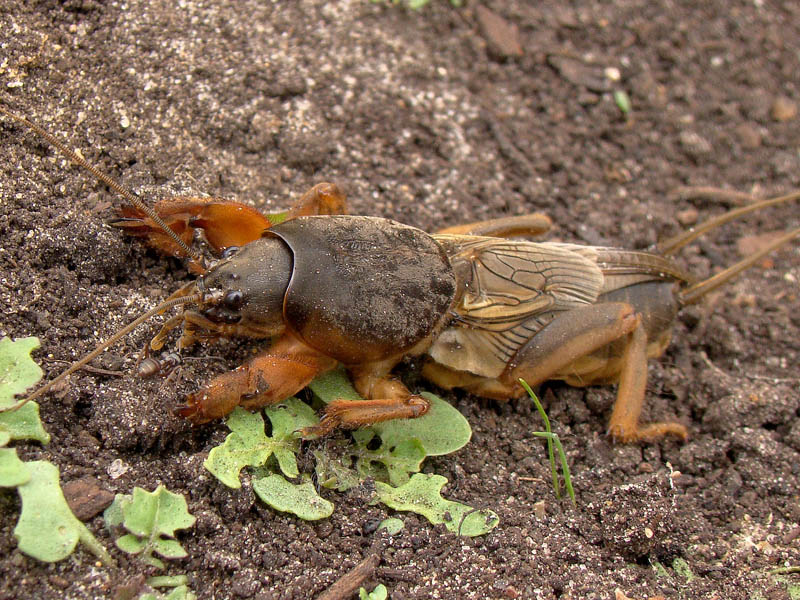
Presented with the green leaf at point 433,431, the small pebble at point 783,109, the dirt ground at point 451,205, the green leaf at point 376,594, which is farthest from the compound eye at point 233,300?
the small pebble at point 783,109

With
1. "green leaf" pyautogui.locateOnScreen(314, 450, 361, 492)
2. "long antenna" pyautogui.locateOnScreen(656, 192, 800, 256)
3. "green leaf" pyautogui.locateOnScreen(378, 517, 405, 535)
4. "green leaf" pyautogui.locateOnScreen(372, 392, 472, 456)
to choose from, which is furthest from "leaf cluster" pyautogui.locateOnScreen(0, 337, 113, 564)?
"long antenna" pyautogui.locateOnScreen(656, 192, 800, 256)

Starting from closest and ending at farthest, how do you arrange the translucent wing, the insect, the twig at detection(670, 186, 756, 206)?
1. the insect
2. the translucent wing
3. the twig at detection(670, 186, 756, 206)

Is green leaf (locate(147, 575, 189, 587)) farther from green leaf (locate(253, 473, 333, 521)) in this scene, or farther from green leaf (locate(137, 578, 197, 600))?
green leaf (locate(253, 473, 333, 521))

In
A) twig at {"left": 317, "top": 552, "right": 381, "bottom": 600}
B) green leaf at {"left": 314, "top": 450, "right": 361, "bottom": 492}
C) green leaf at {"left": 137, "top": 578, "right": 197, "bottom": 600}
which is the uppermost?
green leaf at {"left": 137, "top": 578, "right": 197, "bottom": 600}

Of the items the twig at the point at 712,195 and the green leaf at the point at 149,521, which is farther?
the twig at the point at 712,195

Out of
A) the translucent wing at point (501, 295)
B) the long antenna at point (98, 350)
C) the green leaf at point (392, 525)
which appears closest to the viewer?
the long antenna at point (98, 350)

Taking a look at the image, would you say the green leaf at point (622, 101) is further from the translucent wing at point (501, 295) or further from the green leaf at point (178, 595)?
the green leaf at point (178, 595)
